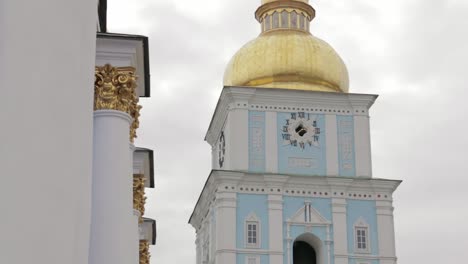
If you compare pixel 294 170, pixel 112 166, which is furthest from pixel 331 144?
pixel 112 166

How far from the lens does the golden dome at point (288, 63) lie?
40.6 meters

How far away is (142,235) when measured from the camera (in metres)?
21.6

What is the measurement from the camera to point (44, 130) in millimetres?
5195

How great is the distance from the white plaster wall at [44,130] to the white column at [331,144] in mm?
32839

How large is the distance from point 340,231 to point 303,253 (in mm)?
2484

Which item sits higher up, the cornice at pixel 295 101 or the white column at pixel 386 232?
the cornice at pixel 295 101

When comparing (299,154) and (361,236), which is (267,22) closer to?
(299,154)

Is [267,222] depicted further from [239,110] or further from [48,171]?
[48,171]

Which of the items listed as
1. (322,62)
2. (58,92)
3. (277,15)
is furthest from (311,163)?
(58,92)

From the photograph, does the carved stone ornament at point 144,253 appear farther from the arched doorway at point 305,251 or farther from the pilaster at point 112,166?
the arched doorway at point 305,251

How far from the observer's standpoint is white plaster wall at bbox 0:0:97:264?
4703 millimetres

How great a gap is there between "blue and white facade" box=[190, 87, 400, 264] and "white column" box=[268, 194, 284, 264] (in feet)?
0.12

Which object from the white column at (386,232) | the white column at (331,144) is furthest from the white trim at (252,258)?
the white column at (386,232)

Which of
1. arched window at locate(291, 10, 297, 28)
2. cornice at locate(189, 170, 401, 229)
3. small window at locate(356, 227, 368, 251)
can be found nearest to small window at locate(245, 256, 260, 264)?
cornice at locate(189, 170, 401, 229)
